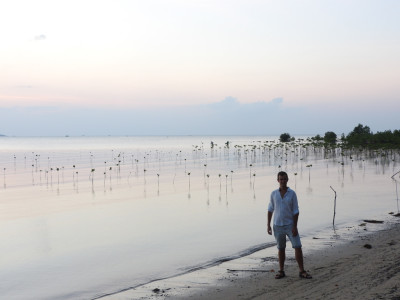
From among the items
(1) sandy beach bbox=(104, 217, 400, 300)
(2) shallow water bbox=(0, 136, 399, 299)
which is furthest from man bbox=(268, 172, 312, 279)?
(2) shallow water bbox=(0, 136, 399, 299)

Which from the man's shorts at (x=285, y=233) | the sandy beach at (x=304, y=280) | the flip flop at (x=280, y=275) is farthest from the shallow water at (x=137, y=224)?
the man's shorts at (x=285, y=233)

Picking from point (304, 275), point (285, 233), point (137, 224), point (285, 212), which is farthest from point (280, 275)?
point (137, 224)

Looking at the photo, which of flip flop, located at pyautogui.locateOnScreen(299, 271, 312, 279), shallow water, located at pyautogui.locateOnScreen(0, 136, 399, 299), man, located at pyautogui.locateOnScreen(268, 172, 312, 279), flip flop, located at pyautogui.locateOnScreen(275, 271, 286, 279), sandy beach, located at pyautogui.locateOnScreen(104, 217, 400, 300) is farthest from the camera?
shallow water, located at pyautogui.locateOnScreen(0, 136, 399, 299)

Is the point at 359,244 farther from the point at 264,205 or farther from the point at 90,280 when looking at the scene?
the point at 264,205

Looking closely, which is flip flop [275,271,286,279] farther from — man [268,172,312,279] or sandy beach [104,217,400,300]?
man [268,172,312,279]

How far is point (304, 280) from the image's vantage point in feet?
25.6

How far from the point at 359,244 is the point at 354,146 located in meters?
42.0

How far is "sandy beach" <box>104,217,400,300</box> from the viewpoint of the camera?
7074mm

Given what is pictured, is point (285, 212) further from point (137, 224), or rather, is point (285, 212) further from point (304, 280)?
point (137, 224)

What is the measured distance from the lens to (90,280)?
921 centimetres

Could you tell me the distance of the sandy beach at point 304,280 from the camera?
23.2 feet

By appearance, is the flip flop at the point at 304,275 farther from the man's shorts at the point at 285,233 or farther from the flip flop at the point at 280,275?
the man's shorts at the point at 285,233

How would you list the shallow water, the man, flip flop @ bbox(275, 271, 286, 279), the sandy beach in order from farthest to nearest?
the shallow water, flip flop @ bbox(275, 271, 286, 279), the man, the sandy beach

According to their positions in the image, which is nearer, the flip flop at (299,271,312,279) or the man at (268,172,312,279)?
the man at (268,172,312,279)
